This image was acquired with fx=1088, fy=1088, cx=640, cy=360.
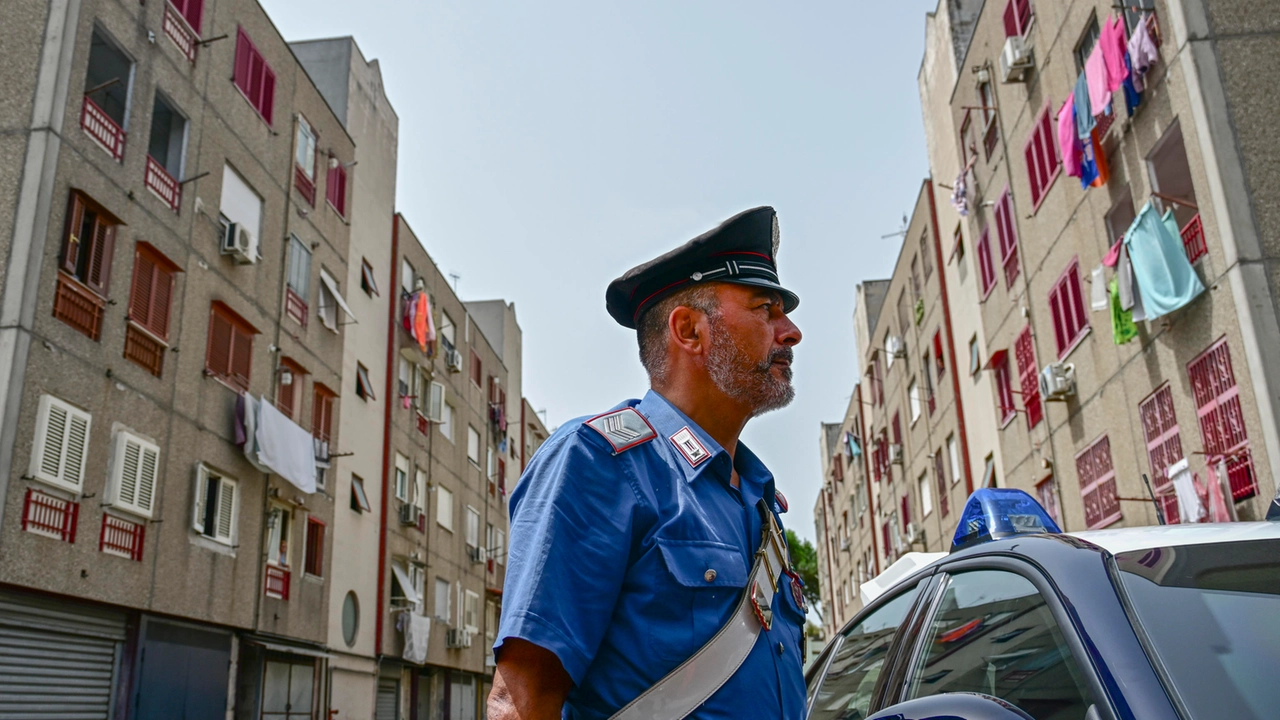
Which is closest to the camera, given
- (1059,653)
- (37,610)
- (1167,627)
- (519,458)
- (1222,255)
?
(1167,627)

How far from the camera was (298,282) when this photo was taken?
72.7 ft

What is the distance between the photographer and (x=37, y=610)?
13.0 metres

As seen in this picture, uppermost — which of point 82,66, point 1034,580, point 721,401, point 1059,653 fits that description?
point 82,66

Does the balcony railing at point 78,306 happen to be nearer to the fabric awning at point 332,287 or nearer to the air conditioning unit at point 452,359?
the fabric awning at point 332,287

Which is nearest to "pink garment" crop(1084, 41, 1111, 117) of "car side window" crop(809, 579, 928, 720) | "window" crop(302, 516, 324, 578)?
"car side window" crop(809, 579, 928, 720)

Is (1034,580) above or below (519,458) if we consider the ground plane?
below

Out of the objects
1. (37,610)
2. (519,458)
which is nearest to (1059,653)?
(37,610)

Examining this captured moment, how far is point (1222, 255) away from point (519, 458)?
1469 inches

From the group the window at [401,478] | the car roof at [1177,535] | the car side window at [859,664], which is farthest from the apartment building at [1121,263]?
the window at [401,478]

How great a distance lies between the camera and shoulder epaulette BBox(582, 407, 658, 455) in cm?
213

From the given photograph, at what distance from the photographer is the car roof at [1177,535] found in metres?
2.58

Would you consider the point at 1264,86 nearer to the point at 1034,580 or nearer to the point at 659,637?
the point at 1034,580

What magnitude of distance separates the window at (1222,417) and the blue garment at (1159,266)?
699 mm

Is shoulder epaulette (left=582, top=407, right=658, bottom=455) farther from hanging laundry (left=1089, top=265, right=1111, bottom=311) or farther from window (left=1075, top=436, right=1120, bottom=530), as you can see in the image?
window (left=1075, top=436, right=1120, bottom=530)
